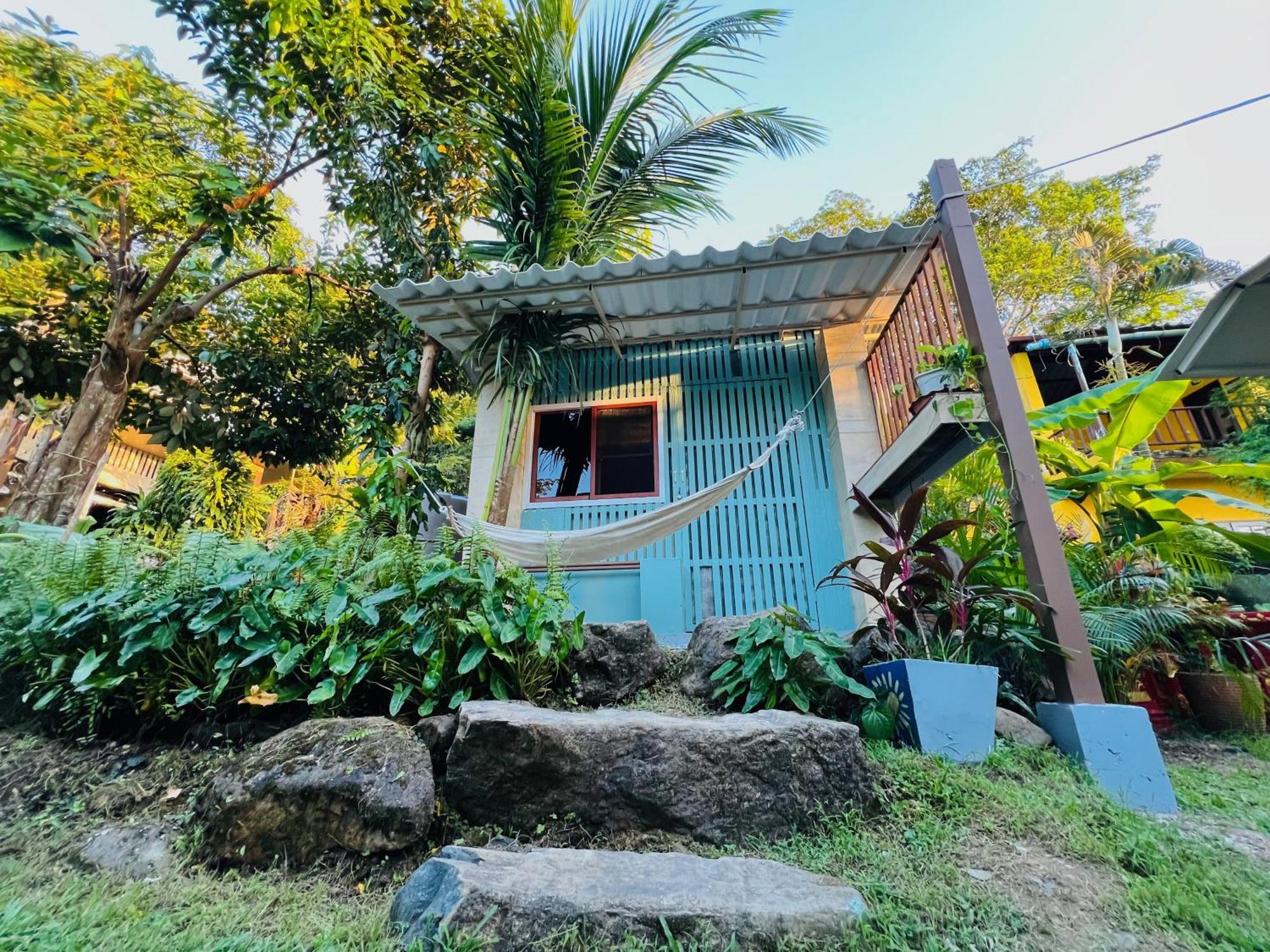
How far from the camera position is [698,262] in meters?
3.15

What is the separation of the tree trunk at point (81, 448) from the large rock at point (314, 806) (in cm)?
364

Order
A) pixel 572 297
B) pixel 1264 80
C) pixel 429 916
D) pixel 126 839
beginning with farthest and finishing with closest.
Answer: pixel 572 297 → pixel 1264 80 → pixel 126 839 → pixel 429 916

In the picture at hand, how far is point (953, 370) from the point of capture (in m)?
2.34

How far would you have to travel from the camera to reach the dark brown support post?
1932mm

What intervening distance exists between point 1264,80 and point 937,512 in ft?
7.24

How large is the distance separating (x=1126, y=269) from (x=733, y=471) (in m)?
8.18

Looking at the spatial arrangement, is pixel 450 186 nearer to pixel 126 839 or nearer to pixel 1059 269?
pixel 126 839

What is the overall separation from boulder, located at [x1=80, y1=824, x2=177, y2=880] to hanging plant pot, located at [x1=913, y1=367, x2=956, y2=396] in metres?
3.23

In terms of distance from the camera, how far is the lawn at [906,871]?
112 cm

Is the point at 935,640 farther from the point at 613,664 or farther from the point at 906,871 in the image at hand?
the point at 613,664

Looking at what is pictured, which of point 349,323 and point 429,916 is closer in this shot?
point 429,916

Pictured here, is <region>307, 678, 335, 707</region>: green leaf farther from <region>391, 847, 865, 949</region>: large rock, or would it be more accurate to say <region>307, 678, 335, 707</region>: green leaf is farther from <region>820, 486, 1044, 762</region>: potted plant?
<region>820, 486, 1044, 762</region>: potted plant

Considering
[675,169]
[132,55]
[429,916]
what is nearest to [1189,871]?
[429,916]

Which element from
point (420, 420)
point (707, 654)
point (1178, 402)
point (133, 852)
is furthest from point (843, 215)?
point (133, 852)
